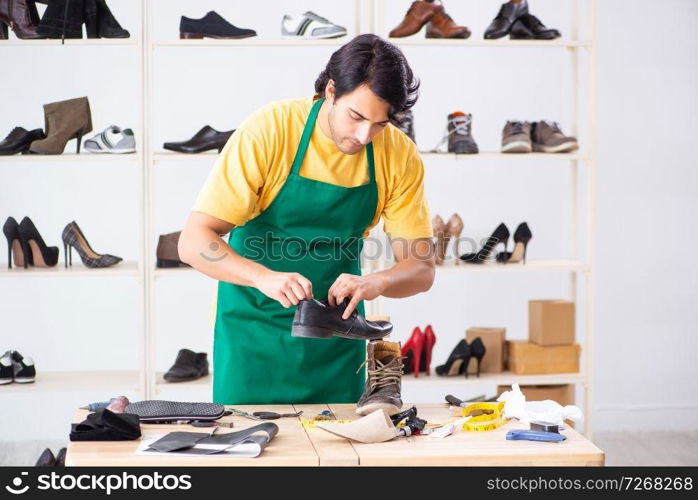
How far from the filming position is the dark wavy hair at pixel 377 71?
2.21 metres

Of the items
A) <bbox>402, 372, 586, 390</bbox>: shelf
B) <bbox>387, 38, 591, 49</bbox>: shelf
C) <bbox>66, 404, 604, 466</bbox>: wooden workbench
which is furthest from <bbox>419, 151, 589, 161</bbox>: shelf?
<bbox>66, 404, 604, 466</bbox>: wooden workbench

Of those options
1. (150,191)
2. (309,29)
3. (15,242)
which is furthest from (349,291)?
(15,242)

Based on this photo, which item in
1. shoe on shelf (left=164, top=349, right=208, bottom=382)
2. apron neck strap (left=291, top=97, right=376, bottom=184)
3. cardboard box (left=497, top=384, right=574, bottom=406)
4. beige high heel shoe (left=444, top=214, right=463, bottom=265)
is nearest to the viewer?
apron neck strap (left=291, top=97, right=376, bottom=184)

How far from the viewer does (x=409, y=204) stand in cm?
260

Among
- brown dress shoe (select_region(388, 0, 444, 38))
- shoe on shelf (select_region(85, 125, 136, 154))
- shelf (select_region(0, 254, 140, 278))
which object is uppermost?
brown dress shoe (select_region(388, 0, 444, 38))

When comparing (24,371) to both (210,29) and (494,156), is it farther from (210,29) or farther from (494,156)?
(494,156)

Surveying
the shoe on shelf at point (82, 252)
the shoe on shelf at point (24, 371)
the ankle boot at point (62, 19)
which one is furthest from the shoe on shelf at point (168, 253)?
the ankle boot at point (62, 19)

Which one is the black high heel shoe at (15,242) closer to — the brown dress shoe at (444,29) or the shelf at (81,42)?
the shelf at (81,42)

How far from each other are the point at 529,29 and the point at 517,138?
1.65 feet

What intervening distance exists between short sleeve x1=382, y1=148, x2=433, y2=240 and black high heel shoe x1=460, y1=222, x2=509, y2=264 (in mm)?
1761

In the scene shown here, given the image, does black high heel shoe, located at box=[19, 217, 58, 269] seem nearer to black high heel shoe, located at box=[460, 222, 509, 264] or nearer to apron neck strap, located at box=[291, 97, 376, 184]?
black high heel shoe, located at box=[460, 222, 509, 264]

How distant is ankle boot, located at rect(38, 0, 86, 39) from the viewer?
4.05 m
